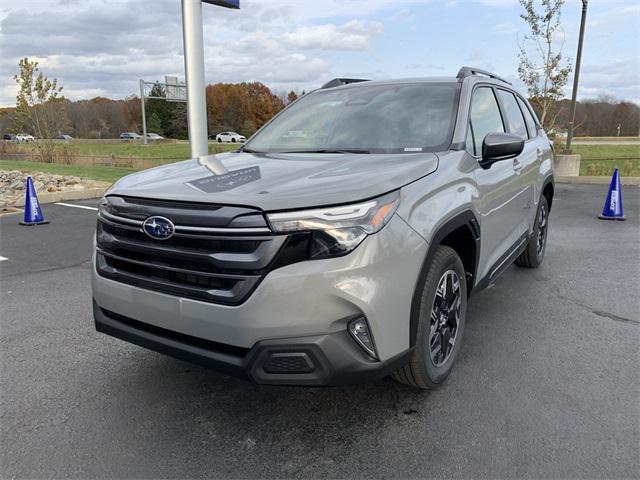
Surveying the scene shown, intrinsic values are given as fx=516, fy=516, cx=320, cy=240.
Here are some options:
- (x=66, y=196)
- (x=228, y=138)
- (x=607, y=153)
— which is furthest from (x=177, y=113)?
(x=66, y=196)

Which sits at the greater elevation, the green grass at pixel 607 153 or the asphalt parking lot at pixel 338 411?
the green grass at pixel 607 153

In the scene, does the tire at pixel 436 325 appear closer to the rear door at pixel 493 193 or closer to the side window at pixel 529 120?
the rear door at pixel 493 193

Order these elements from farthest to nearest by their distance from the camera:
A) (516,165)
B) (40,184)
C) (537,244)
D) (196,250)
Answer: (40,184)
(537,244)
(516,165)
(196,250)

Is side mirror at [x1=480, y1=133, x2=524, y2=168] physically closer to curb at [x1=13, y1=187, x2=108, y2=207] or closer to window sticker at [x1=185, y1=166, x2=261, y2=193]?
window sticker at [x1=185, y1=166, x2=261, y2=193]

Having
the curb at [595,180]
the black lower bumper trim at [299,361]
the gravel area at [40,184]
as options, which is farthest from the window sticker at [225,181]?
the curb at [595,180]

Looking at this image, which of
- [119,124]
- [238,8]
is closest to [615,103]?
[238,8]

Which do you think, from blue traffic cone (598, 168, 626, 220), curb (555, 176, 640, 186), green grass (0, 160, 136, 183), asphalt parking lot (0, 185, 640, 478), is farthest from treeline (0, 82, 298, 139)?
asphalt parking lot (0, 185, 640, 478)

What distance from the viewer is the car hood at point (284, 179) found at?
2.31 meters

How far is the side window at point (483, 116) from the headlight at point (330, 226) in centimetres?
A: 158

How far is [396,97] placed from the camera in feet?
12.2

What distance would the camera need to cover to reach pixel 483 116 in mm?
3854

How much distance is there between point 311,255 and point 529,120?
13.2 feet

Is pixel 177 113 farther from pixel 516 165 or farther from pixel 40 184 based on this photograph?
pixel 516 165

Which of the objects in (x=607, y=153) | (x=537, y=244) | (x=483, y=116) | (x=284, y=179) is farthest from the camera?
(x=607, y=153)
